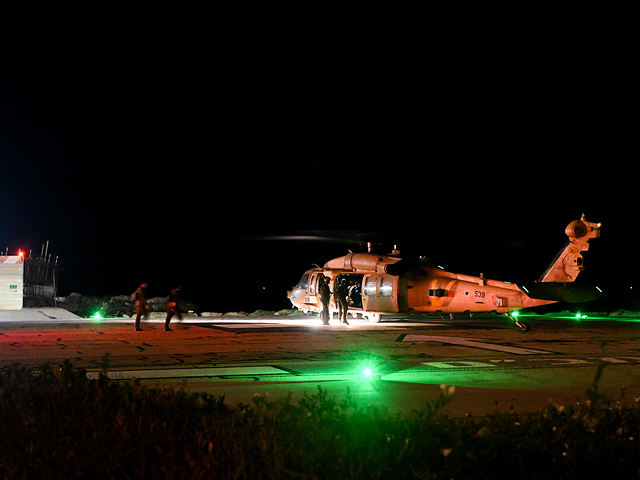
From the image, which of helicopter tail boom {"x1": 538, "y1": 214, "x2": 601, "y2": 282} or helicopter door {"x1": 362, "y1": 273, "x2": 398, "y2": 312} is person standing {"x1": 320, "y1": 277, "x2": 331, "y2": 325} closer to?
helicopter door {"x1": 362, "y1": 273, "x2": 398, "y2": 312}

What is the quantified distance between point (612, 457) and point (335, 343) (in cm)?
1245

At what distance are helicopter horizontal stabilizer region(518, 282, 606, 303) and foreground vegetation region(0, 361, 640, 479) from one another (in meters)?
17.0

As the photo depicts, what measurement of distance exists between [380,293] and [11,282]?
2016cm

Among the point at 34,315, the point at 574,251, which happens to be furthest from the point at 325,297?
the point at 34,315

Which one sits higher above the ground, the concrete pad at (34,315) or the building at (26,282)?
the building at (26,282)

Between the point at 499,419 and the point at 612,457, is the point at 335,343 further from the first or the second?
the point at 612,457

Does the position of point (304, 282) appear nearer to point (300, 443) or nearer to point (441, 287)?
point (441, 287)

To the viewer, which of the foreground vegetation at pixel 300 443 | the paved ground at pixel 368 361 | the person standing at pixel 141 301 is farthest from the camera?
the person standing at pixel 141 301

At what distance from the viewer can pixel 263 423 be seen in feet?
17.7

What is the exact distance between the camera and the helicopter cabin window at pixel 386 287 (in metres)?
26.5

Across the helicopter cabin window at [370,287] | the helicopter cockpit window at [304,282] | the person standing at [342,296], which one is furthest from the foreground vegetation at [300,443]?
the helicopter cockpit window at [304,282]

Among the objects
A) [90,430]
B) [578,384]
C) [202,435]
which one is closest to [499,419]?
[202,435]

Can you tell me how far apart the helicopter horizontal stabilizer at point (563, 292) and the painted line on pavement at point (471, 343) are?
5425mm

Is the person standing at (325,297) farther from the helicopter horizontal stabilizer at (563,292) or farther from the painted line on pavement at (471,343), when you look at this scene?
the helicopter horizontal stabilizer at (563,292)
